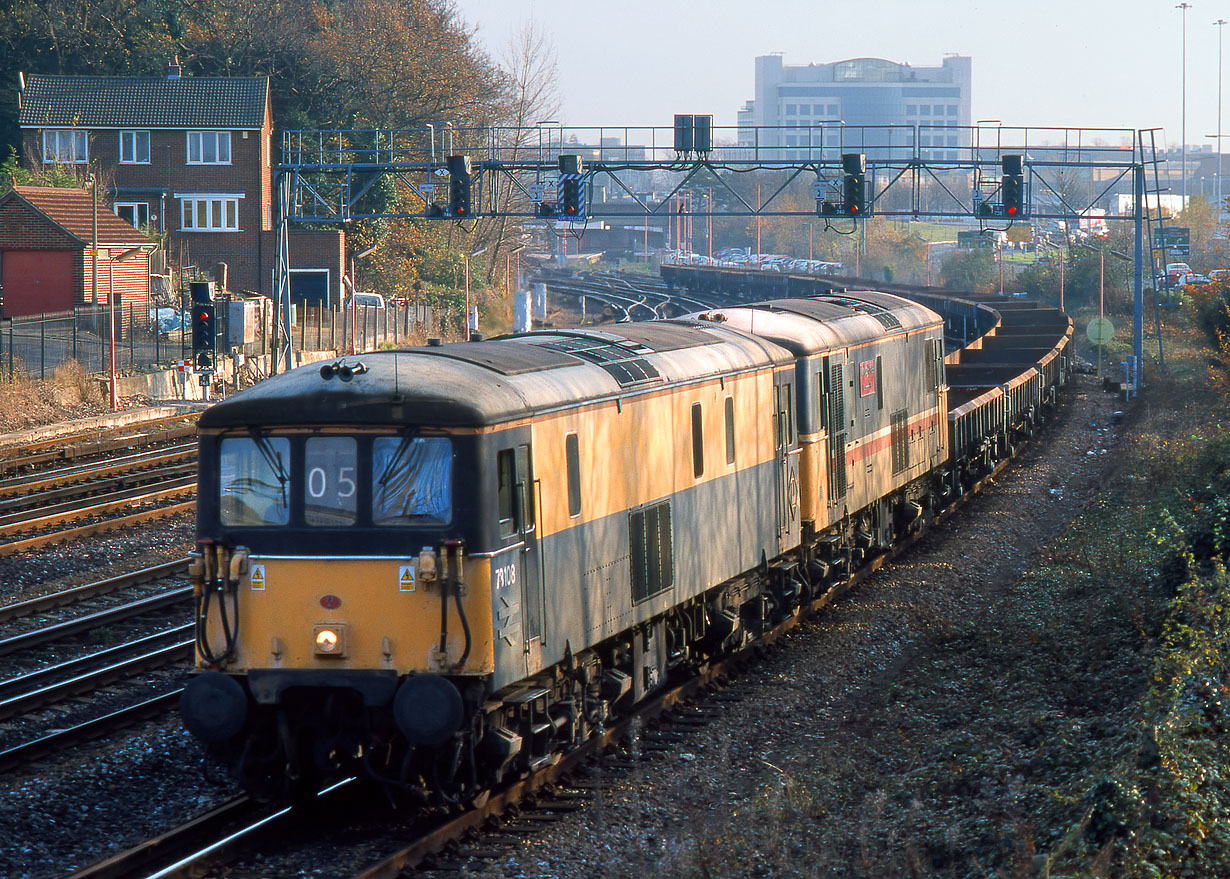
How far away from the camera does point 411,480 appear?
9.03 m

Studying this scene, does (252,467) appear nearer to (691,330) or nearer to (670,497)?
(670,497)

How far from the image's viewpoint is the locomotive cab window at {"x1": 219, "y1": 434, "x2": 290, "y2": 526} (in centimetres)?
916

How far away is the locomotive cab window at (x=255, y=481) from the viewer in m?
9.16

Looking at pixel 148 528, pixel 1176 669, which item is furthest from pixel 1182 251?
pixel 1176 669

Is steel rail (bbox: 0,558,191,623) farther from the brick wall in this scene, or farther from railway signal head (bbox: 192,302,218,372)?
the brick wall

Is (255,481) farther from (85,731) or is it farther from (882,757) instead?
(882,757)

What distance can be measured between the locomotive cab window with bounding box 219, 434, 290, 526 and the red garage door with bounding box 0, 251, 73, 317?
127 ft

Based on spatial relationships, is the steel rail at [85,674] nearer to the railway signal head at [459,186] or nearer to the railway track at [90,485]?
the railway track at [90,485]

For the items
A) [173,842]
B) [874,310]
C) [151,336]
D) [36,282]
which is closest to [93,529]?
[874,310]

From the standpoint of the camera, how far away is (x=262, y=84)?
53.6m

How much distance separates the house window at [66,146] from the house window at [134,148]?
51.1 inches

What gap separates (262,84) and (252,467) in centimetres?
4752

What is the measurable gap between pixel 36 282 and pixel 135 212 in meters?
→ 8.58

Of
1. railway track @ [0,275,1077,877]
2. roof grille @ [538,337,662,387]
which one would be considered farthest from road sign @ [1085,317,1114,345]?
railway track @ [0,275,1077,877]
